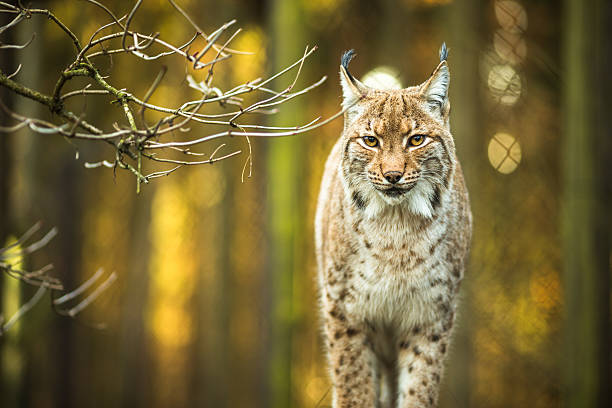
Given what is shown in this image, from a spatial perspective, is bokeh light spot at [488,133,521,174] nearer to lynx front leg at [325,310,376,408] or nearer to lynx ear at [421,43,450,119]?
lynx front leg at [325,310,376,408]

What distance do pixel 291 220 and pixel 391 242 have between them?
1.02m

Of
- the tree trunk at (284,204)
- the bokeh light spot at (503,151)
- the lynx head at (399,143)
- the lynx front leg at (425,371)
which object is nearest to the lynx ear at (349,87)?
the lynx head at (399,143)

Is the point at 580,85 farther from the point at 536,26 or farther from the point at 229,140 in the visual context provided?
the point at 229,140

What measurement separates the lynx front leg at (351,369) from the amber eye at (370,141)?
2.47 ft

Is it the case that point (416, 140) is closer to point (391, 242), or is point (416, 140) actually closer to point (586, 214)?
point (391, 242)

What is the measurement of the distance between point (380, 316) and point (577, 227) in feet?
3.39

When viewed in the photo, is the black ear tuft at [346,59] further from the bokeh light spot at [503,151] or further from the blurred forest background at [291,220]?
the bokeh light spot at [503,151]

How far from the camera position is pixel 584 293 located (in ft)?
8.63

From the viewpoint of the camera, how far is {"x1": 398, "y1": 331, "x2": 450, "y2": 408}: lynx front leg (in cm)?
215

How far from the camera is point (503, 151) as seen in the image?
471cm

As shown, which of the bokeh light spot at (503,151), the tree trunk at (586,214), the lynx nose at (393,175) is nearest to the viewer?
the lynx nose at (393,175)

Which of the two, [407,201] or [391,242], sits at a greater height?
[407,201]

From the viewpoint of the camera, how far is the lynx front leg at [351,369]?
2176 millimetres

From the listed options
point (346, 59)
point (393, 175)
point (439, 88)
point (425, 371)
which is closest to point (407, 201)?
point (393, 175)
